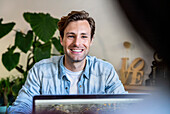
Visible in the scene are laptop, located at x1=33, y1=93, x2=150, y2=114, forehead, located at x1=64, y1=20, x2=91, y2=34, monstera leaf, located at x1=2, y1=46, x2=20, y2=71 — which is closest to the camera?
laptop, located at x1=33, y1=93, x2=150, y2=114

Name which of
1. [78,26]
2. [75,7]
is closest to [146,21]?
[78,26]

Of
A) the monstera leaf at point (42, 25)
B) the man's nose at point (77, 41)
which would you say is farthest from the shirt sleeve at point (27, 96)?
the monstera leaf at point (42, 25)

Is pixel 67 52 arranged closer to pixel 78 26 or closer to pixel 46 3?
pixel 78 26

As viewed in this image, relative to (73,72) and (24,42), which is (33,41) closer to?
(24,42)

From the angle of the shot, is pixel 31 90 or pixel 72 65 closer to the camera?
pixel 31 90

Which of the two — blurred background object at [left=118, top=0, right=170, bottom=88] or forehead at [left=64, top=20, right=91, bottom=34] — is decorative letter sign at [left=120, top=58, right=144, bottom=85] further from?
blurred background object at [left=118, top=0, right=170, bottom=88]

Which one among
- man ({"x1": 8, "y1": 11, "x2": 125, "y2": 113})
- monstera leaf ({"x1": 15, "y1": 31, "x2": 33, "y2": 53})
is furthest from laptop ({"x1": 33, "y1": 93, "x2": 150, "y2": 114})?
monstera leaf ({"x1": 15, "y1": 31, "x2": 33, "y2": 53})

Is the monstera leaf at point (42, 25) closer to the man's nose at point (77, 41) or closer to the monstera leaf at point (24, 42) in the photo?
the monstera leaf at point (24, 42)

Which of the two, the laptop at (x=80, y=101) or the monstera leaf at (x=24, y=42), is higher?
the monstera leaf at (x=24, y=42)

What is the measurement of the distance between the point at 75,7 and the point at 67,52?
83.2 inches

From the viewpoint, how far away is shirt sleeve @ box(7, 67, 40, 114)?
1.13 meters

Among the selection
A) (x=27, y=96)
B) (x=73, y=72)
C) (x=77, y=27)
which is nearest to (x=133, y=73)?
(x=73, y=72)

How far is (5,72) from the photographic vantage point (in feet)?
12.7

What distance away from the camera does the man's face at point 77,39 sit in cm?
143
